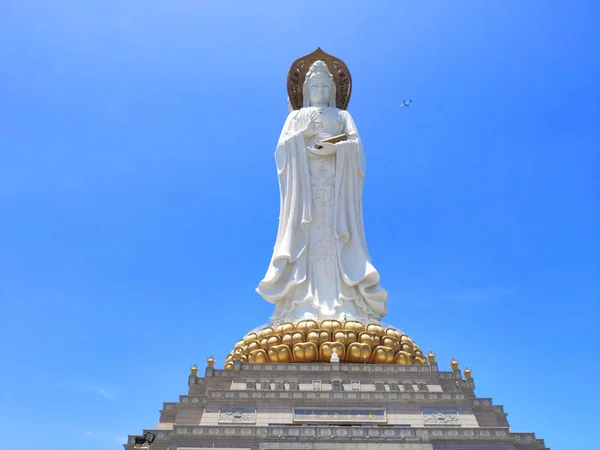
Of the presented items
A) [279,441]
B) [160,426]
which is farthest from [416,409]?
[160,426]

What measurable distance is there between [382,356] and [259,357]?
2516mm

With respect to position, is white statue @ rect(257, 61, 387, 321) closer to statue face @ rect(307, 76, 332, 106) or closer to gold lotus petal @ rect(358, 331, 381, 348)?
statue face @ rect(307, 76, 332, 106)

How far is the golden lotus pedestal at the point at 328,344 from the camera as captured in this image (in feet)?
40.6

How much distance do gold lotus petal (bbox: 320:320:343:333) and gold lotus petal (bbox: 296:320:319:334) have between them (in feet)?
0.48

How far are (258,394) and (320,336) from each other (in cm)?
241

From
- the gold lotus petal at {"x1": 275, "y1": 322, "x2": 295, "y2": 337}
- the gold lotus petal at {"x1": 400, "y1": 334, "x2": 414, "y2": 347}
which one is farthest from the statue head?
the gold lotus petal at {"x1": 400, "y1": 334, "x2": 414, "y2": 347}

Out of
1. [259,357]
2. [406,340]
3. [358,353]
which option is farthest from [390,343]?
[259,357]

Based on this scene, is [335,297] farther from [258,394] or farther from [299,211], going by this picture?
[258,394]

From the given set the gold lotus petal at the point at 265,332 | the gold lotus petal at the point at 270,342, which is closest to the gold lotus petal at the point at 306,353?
the gold lotus petal at the point at 270,342

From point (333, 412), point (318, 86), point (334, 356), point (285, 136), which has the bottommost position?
point (333, 412)

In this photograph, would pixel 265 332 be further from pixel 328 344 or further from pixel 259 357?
pixel 328 344

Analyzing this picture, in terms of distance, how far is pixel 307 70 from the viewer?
63.0 ft

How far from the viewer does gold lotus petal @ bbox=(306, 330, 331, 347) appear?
12617 mm

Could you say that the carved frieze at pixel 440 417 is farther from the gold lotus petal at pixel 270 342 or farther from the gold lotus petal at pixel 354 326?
the gold lotus petal at pixel 270 342
